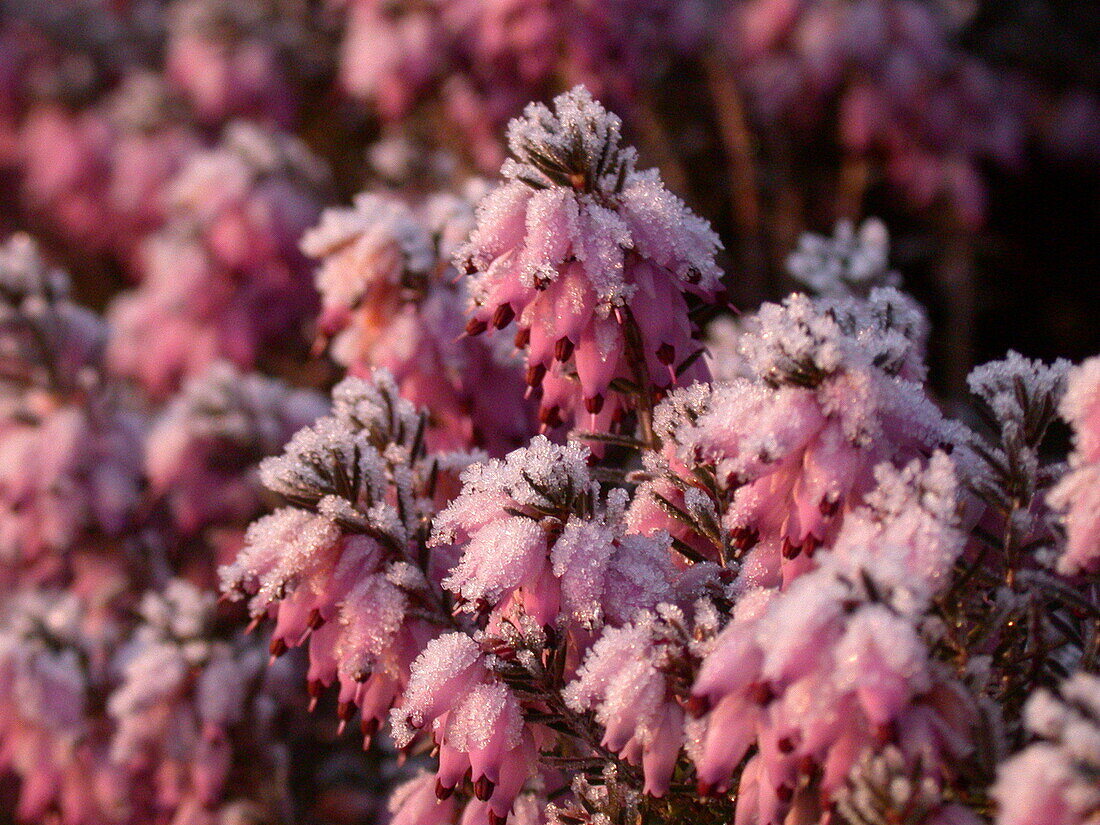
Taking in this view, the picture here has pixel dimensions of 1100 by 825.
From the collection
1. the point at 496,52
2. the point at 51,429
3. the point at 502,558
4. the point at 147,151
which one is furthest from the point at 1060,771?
the point at 147,151

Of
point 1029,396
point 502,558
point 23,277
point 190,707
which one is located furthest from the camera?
point 23,277

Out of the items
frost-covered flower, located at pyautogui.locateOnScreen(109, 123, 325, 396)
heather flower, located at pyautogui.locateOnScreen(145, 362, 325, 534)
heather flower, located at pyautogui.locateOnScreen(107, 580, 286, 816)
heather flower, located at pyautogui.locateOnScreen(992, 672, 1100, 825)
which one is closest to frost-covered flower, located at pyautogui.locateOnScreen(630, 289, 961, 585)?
heather flower, located at pyautogui.locateOnScreen(992, 672, 1100, 825)

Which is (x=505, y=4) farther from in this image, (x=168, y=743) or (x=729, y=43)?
(x=168, y=743)

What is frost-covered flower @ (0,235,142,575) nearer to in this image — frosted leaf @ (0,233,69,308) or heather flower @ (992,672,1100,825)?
frosted leaf @ (0,233,69,308)

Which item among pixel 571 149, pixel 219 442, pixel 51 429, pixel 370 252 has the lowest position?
pixel 571 149

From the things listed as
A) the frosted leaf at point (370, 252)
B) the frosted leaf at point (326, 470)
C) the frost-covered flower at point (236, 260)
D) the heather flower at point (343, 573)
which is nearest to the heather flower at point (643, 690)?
the heather flower at point (343, 573)

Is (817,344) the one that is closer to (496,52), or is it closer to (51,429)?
(51,429)

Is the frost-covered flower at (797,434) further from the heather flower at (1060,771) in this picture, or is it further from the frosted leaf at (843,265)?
the frosted leaf at (843,265)
